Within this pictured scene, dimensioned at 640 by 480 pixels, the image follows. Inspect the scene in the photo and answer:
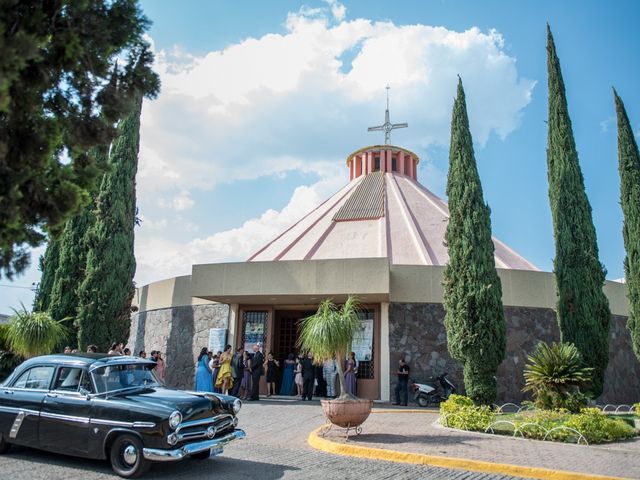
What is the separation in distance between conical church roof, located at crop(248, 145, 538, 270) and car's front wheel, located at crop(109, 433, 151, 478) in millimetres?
12740

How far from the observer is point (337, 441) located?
9.14m

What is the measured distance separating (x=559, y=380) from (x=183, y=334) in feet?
42.4

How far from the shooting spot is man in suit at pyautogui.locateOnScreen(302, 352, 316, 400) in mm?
15938

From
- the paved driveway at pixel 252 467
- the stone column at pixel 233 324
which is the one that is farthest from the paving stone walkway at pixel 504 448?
the stone column at pixel 233 324

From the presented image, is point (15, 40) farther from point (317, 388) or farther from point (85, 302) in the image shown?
point (85, 302)

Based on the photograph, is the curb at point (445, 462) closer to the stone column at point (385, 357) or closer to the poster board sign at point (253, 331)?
the stone column at point (385, 357)

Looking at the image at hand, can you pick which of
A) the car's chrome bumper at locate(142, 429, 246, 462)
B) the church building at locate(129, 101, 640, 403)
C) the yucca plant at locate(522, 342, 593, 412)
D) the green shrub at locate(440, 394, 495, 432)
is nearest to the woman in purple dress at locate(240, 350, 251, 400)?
the church building at locate(129, 101, 640, 403)

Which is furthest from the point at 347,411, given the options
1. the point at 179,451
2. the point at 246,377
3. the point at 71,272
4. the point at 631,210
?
the point at 71,272

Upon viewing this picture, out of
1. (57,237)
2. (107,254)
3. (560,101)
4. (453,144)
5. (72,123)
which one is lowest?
(57,237)

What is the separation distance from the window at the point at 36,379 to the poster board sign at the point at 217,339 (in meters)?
10.3

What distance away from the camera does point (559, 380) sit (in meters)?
11.7

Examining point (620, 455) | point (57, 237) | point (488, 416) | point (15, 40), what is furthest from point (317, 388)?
point (15, 40)

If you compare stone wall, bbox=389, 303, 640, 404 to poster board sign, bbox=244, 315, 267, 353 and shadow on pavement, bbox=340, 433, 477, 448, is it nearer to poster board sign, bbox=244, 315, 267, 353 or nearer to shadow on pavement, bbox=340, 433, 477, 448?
poster board sign, bbox=244, 315, 267, 353

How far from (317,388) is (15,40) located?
1506 cm
